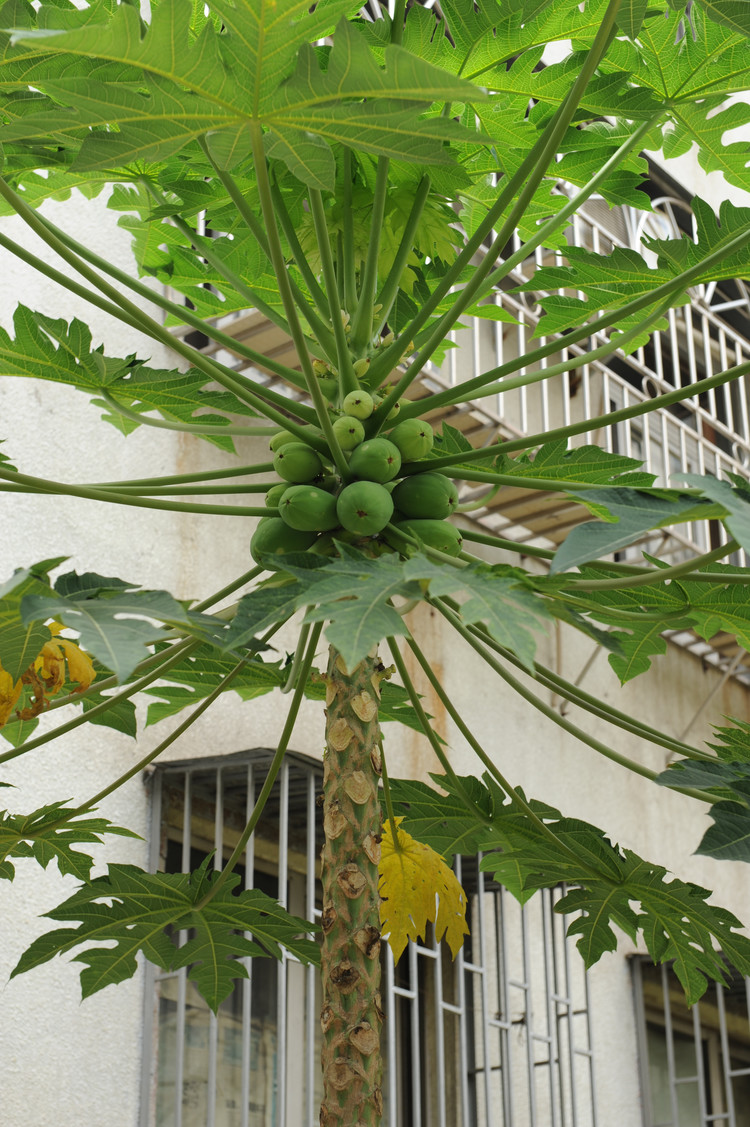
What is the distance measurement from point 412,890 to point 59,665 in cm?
84

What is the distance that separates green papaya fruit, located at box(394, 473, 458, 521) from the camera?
5.98ft

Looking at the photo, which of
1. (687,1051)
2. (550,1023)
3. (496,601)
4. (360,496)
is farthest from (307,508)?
(687,1051)

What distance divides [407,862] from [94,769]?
5.63 ft

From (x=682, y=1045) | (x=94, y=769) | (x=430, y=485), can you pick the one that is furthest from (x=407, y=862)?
(x=682, y=1045)

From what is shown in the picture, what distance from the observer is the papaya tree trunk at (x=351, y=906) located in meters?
1.64

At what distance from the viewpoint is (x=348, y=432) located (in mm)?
1823

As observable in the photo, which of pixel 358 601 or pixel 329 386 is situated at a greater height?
pixel 329 386

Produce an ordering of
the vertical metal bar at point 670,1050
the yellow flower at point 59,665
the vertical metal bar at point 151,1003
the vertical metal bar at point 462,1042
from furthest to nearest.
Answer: the vertical metal bar at point 670,1050 → the vertical metal bar at point 462,1042 → the vertical metal bar at point 151,1003 → the yellow flower at point 59,665

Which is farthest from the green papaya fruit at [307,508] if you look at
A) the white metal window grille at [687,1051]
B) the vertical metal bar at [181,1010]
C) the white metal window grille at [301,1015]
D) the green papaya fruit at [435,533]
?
the white metal window grille at [687,1051]

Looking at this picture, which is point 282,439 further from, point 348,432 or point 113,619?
point 113,619

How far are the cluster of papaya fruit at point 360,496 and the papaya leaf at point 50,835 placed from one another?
563 mm

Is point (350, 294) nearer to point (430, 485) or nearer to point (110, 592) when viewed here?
point (430, 485)

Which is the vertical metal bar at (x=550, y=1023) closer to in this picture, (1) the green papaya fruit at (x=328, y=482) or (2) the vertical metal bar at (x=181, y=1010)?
(2) the vertical metal bar at (x=181, y=1010)

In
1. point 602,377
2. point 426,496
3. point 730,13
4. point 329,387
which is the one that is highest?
point 602,377
